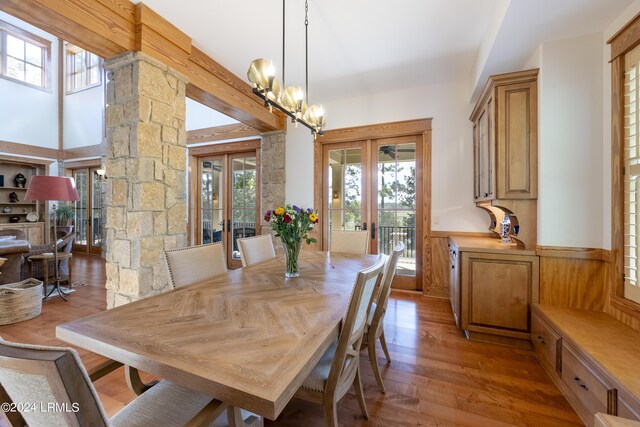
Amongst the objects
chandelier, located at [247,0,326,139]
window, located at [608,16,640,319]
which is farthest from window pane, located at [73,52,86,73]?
window, located at [608,16,640,319]

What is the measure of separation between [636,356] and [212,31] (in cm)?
395

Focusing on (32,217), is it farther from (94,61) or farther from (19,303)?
(19,303)

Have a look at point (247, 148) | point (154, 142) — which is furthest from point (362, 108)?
point (154, 142)

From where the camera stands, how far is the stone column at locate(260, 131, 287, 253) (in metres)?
4.47

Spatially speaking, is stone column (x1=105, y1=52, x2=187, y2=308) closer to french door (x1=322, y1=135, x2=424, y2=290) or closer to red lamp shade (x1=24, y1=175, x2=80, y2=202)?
red lamp shade (x1=24, y1=175, x2=80, y2=202)

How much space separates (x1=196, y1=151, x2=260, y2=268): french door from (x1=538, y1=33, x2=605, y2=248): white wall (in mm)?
3967

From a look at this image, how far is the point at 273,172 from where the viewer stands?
4.52 metres

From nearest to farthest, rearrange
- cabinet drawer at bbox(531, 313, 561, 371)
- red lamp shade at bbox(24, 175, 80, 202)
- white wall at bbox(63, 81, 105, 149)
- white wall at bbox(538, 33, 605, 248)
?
cabinet drawer at bbox(531, 313, 561, 371) < white wall at bbox(538, 33, 605, 248) < red lamp shade at bbox(24, 175, 80, 202) < white wall at bbox(63, 81, 105, 149)

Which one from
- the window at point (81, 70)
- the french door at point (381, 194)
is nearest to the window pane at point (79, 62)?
the window at point (81, 70)

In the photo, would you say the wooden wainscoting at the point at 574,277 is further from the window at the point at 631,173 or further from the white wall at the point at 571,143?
the window at the point at 631,173

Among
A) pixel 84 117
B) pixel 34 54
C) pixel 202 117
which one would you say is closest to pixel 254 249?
pixel 202 117

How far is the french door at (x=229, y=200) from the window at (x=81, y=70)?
4519 mm

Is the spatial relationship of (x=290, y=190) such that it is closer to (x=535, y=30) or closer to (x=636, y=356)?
(x=535, y=30)

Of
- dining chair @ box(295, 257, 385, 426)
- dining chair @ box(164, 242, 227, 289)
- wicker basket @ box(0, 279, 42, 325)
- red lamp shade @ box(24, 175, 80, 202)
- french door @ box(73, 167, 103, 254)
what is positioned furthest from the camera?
french door @ box(73, 167, 103, 254)
